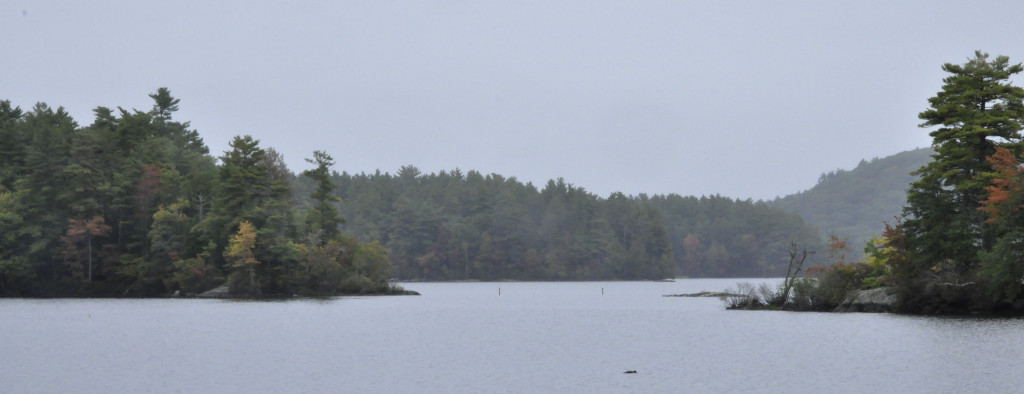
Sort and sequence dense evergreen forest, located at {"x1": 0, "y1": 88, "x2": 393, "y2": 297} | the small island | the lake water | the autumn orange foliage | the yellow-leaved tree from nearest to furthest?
the lake water
the autumn orange foliage
the small island
the yellow-leaved tree
dense evergreen forest, located at {"x1": 0, "y1": 88, "x2": 393, "y2": 297}

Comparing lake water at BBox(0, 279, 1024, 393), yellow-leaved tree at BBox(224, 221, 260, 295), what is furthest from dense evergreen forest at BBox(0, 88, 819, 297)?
lake water at BBox(0, 279, 1024, 393)

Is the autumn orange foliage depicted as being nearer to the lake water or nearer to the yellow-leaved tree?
the lake water

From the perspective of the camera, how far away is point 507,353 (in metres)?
40.2

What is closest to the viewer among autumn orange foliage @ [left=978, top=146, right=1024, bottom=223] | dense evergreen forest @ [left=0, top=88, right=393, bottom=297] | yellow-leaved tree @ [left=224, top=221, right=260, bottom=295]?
autumn orange foliage @ [left=978, top=146, right=1024, bottom=223]

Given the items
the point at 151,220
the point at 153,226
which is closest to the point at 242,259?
the point at 153,226

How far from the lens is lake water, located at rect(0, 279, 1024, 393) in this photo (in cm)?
2953

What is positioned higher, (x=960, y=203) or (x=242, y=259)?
(x=960, y=203)

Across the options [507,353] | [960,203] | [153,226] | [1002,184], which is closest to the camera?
[507,353]

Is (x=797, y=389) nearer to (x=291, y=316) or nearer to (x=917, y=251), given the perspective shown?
(x=917, y=251)

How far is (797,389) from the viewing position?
2808 centimetres

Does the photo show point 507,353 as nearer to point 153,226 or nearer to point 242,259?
point 242,259

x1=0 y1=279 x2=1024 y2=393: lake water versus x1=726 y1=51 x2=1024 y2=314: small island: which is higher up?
x1=726 y1=51 x2=1024 y2=314: small island

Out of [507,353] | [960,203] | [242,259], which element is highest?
[960,203]

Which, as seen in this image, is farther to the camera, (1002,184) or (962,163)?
(962,163)
